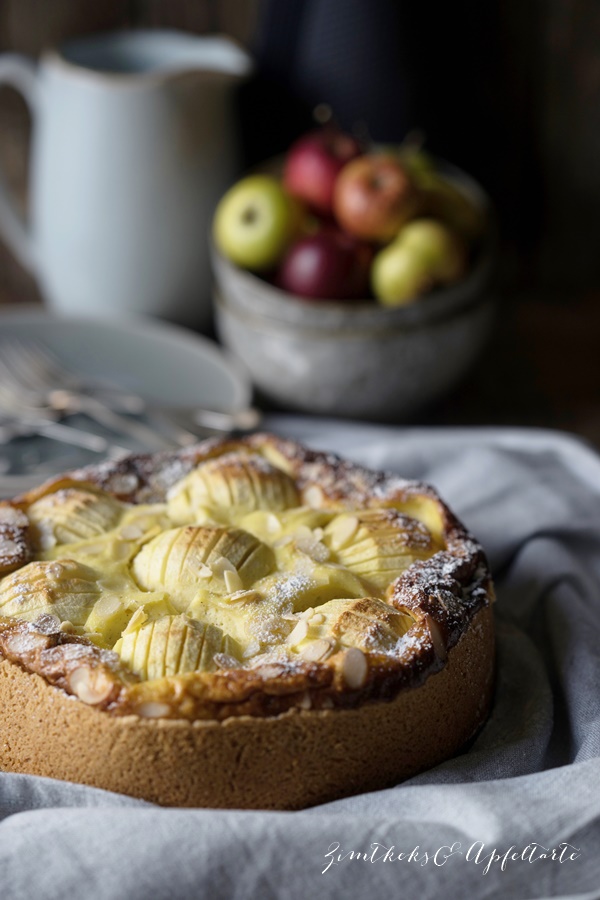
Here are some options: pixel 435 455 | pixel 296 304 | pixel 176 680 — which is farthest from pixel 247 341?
pixel 176 680

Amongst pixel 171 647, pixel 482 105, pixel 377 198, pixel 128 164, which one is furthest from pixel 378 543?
pixel 482 105

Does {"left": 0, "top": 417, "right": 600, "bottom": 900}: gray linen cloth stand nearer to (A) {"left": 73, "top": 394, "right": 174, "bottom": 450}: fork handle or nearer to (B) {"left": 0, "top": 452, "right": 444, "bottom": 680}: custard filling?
(B) {"left": 0, "top": 452, "right": 444, "bottom": 680}: custard filling

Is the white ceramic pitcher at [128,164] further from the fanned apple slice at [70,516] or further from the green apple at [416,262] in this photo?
the fanned apple slice at [70,516]

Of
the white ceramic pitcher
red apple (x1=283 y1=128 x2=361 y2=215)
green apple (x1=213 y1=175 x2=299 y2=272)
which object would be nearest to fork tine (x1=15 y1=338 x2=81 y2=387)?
the white ceramic pitcher

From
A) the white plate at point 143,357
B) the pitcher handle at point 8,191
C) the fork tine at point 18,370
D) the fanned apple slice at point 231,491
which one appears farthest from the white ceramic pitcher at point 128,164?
the fanned apple slice at point 231,491

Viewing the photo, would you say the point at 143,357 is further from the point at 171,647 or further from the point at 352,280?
the point at 171,647

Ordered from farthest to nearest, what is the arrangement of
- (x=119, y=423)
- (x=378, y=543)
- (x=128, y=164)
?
1. (x=128, y=164)
2. (x=119, y=423)
3. (x=378, y=543)
